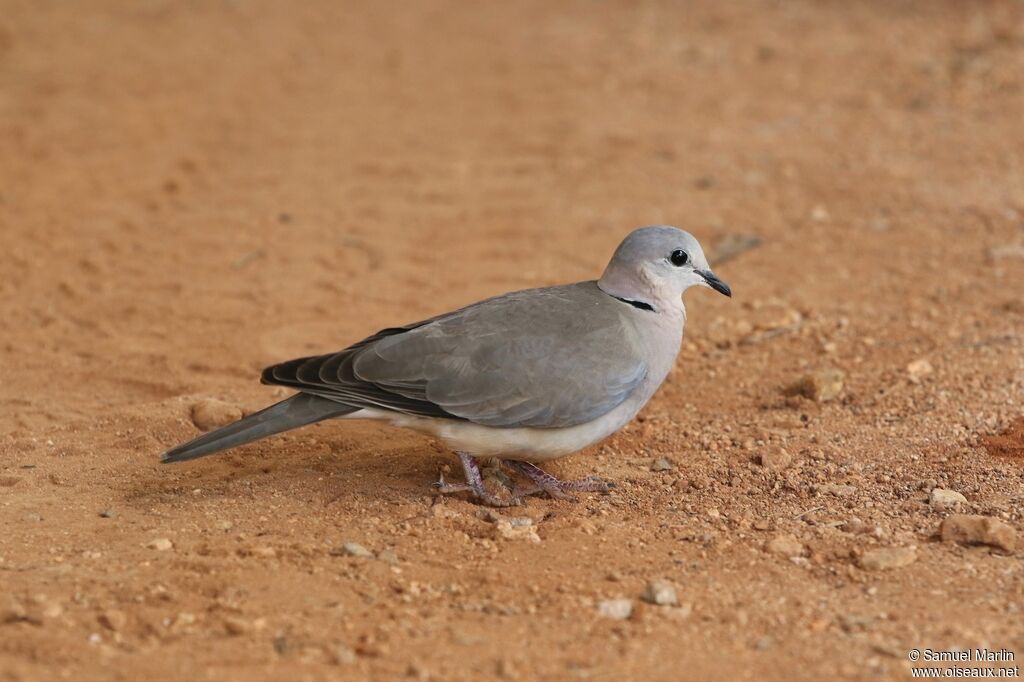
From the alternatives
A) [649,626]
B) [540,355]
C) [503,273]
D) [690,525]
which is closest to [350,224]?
[503,273]

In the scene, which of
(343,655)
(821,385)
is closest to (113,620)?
(343,655)

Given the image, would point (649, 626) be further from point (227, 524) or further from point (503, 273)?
point (503, 273)

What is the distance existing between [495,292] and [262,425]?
2.50m

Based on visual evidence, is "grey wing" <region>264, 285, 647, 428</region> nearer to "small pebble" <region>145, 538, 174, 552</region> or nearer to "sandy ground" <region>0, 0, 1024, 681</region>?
"sandy ground" <region>0, 0, 1024, 681</region>

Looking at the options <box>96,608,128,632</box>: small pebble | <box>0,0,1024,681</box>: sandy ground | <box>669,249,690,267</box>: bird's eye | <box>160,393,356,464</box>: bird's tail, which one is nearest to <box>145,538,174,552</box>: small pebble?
<box>0,0,1024,681</box>: sandy ground

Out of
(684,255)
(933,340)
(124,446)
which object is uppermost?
(684,255)

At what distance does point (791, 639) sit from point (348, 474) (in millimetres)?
1981

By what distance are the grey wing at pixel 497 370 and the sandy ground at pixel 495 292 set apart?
1.27 ft

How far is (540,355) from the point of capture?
452cm

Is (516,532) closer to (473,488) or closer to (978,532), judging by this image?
(473,488)

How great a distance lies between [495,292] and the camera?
21.9 feet

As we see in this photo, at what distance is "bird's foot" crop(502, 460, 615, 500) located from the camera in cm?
466

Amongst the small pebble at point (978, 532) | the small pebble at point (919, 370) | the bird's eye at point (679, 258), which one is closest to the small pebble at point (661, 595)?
the small pebble at point (978, 532)

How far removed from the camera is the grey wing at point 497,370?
444 centimetres
